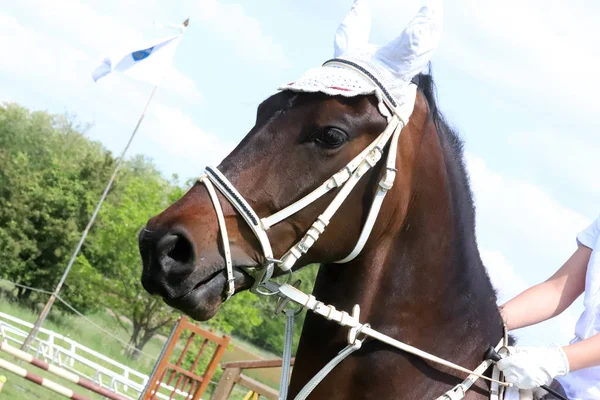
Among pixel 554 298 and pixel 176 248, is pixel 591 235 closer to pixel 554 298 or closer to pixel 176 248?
pixel 554 298

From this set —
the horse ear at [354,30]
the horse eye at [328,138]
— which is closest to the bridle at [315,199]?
the horse eye at [328,138]

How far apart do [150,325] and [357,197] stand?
3221cm

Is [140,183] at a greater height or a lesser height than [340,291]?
greater

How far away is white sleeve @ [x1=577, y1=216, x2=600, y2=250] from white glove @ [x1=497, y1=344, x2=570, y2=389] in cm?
69

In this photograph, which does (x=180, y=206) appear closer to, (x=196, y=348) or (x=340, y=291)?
(x=340, y=291)

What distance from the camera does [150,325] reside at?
111 feet

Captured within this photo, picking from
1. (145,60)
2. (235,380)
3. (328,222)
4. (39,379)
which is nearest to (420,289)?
(328,222)

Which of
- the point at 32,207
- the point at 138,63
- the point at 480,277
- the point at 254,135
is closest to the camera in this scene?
the point at 254,135

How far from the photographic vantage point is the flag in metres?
20.1

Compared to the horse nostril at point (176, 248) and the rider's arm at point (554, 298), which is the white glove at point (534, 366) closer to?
the rider's arm at point (554, 298)

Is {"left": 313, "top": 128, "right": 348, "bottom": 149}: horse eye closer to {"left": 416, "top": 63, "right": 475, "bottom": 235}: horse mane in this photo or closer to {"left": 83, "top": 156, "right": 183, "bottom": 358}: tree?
{"left": 416, "top": 63, "right": 475, "bottom": 235}: horse mane

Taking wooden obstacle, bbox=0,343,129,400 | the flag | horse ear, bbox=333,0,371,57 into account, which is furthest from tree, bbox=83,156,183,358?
horse ear, bbox=333,0,371,57

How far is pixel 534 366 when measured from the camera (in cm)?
295

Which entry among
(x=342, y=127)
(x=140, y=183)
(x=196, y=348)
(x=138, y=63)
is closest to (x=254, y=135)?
(x=342, y=127)
